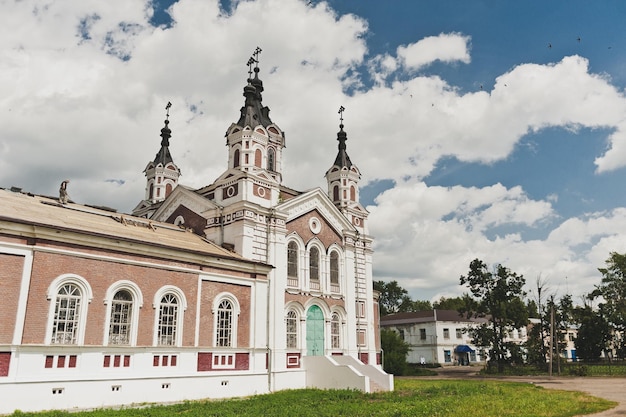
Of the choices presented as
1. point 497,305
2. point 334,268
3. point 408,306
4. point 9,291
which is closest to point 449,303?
point 408,306

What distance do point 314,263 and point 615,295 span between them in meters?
36.4

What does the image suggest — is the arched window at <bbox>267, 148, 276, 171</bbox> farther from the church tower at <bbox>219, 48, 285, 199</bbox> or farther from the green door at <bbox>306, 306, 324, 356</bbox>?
the green door at <bbox>306, 306, 324, 356</bbox>

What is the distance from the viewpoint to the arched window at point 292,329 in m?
24.9

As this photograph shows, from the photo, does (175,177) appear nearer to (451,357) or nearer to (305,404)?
(305,404)

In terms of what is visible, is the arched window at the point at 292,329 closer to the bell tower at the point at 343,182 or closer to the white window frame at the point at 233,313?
the white window frame at the point at 233,313

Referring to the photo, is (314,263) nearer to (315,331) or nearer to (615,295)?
(315,331)

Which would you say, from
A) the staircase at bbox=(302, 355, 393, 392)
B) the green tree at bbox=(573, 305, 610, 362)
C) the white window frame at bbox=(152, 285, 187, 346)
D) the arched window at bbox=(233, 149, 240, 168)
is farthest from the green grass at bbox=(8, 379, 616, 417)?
the green tree at bbox=(573, 305, 610, 362)

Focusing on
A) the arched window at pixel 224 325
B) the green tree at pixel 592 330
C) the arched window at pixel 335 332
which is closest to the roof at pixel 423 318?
the green tree at pixel 592 330

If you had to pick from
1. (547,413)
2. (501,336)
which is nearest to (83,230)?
(547,413)

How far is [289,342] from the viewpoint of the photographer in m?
24.9

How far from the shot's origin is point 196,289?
20.5 metres

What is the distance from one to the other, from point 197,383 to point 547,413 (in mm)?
12280

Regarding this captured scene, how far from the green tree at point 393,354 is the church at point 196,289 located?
10.9 metres

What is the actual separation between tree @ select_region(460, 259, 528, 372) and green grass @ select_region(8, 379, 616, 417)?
20258 millimetres
